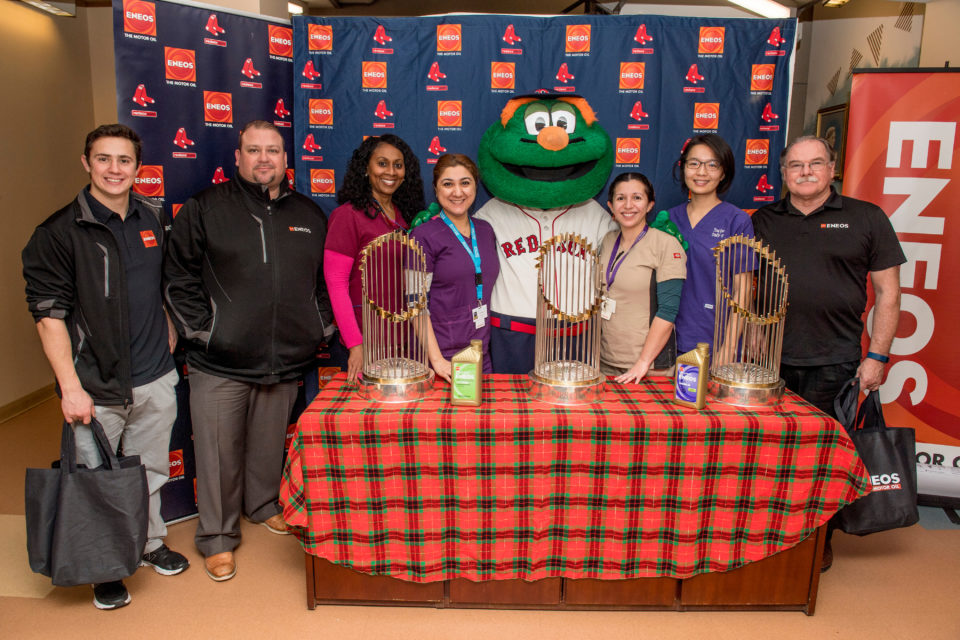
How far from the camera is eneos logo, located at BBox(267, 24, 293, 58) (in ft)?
9.88

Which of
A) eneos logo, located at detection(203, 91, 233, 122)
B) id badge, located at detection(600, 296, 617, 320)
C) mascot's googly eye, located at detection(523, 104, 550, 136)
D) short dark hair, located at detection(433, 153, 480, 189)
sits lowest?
id badge, located at detection(600, 296, 617, 320)

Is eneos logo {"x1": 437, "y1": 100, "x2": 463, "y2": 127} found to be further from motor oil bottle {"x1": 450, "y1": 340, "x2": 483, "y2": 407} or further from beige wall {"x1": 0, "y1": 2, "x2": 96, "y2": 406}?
beige wall {"x1": 0, "y1": 2, "x2": 96, "y2": 406}

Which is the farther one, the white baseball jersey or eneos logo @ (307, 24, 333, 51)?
eneos logo @ (307, 24, 333, 51)

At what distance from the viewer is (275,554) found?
2590 millimetres

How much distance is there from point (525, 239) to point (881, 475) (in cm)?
160

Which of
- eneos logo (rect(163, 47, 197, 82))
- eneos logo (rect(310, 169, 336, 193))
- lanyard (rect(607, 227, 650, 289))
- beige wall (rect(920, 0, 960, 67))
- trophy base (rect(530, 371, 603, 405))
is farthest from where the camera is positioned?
beige wall (rect(920, 0, 960, 67))

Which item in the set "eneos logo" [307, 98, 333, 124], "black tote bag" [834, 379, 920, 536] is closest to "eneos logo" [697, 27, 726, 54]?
"black tote bag" [834, 379, 920, 536]

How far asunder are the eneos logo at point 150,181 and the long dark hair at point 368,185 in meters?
0.80

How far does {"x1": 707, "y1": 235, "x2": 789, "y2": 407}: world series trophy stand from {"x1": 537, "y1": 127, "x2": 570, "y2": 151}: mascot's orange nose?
0.75 m

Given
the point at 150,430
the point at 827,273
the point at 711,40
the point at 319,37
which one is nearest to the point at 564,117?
the point at 711,40

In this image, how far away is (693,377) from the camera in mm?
2053

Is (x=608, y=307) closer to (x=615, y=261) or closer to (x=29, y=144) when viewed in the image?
(x=615, y=261)

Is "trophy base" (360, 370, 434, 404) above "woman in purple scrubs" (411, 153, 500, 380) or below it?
below

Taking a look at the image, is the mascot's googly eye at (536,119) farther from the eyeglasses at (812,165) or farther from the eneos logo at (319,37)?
the eneos logo at (319,37)
